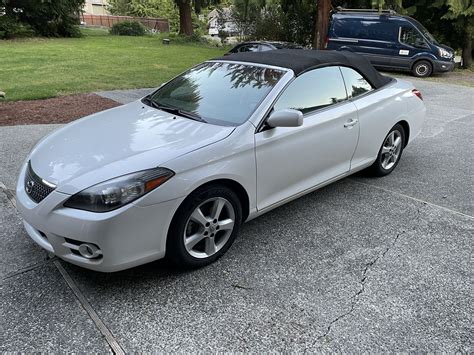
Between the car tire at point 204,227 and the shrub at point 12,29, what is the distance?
25.2 metres

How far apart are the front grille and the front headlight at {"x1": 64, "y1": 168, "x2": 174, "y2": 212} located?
24 cm

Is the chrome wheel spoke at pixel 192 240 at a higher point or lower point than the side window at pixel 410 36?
lower

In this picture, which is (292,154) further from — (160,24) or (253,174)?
(160,24)

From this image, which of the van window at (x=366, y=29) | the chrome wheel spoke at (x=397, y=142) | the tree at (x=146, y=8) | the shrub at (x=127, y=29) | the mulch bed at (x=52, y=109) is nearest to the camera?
the chrome wheel spoke at (x=397, y=142)

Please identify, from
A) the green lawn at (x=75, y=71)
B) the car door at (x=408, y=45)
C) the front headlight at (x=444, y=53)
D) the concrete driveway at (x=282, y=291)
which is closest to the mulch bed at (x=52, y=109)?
the green lawn at (x=75, y=71)

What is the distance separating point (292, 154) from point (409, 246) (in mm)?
1238

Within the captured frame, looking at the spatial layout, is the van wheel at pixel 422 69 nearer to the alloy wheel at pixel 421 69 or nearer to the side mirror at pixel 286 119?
the alloy wheel at pixel 421 69

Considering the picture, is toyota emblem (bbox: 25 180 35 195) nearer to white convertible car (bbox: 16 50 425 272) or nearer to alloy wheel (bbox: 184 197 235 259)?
white convertible car (bbox: 16 50 425 272)

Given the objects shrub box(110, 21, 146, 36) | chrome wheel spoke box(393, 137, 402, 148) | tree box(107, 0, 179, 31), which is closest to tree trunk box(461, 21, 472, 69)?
chrome wheel spoke box(393, 137, 402, 148)

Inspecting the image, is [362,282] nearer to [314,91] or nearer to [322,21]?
[314,91]

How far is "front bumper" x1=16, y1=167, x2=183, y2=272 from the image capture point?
2.46 metres

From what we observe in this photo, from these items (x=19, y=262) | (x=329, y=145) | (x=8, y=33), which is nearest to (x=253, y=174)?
(x=329, y=145)

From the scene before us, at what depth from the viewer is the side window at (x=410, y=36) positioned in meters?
14.8

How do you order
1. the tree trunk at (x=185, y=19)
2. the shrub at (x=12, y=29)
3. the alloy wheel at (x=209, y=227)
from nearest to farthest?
the alloy wheel at (x=209, y=227), the shrub at (x=12, y=29), the tree trunk at (x=185, y=19)
